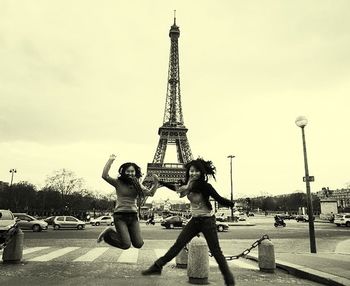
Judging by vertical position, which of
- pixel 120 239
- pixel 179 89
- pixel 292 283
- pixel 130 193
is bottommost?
pixel 292 283

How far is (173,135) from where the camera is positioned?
68750 mm

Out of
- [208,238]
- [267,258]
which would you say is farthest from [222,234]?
[208,238]

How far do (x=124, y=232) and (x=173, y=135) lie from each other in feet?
207

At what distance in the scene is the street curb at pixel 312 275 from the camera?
6.11m

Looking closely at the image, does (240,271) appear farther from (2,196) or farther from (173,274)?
(2,196)

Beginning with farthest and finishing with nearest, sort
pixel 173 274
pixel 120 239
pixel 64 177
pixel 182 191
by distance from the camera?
pixel 64 177 < pixel 173 274 < pixel 120 239 < pixel 182 191

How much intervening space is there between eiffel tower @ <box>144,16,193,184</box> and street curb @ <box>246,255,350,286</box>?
56263 millimetres

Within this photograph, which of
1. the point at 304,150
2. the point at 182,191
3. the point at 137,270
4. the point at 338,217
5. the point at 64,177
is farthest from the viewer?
the point at 64,177

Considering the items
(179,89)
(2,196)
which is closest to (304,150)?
(179,89)

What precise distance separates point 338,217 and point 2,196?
56.9 meters

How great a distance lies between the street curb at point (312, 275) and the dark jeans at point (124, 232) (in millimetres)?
3327

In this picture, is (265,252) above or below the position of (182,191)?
below

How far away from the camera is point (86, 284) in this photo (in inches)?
234

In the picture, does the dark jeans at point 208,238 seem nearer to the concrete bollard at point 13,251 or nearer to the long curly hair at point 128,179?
the long curly hair at point 128,179
